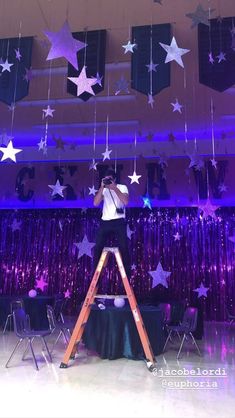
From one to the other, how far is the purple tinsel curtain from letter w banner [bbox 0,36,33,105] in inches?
217

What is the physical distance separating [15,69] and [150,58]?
2017 mm

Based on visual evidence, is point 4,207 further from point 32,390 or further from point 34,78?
point 32,390

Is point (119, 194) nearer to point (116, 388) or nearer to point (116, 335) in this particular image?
point (116, 335)

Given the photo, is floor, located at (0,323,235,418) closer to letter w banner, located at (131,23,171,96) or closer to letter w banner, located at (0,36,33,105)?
letter w banner, located at (131,23,171,96)

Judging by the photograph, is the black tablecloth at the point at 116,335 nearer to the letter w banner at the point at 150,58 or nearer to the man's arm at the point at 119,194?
the man's arm at the point at 119,194

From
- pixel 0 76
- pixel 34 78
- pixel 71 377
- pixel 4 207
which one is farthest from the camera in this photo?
pixel 4 207

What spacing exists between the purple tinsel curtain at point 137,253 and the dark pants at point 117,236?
4981mm

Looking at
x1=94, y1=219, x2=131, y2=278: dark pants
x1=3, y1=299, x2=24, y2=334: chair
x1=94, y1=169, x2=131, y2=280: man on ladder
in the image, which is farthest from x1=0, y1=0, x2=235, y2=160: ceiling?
x1=3, y1=299, x2=24, y2=334: chair

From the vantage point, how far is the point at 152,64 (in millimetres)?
4914

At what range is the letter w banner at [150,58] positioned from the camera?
16.2ft

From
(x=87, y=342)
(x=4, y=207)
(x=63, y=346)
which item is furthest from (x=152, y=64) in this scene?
(x=4, y=207)

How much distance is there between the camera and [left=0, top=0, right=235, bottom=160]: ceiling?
4.85 meters

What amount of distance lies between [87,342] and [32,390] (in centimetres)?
155

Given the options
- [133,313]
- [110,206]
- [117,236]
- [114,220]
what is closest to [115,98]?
[110,206]
